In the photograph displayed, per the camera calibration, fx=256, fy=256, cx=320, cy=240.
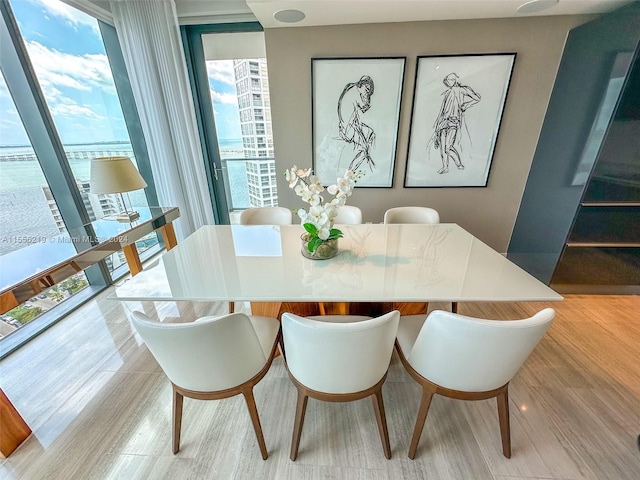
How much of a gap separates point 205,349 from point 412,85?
8.87ft

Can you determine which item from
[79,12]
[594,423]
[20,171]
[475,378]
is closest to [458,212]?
[594,423]

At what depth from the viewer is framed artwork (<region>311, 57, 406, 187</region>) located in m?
2.39

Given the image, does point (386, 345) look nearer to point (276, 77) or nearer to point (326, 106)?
point (326, 106)

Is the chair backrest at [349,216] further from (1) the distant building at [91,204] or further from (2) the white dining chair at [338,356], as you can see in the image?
(1) the distant building at [91,204]

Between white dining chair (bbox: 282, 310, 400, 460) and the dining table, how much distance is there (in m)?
0.21

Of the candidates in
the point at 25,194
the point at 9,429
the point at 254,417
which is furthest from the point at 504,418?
the point at 25,194

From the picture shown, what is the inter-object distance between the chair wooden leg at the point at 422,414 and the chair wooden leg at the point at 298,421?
0.50m

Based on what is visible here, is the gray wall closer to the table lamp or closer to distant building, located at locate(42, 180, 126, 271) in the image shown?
the table lamp

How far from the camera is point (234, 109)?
294cm

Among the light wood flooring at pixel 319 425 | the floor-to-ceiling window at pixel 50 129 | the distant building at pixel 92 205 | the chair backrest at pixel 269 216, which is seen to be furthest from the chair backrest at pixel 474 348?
the distant building at pixel 92 205

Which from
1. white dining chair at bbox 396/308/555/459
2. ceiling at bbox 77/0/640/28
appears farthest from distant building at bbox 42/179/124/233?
white dining chair at bbox 396/308/555/459

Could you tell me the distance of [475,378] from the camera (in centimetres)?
98

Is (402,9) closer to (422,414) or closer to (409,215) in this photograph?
(409,215)

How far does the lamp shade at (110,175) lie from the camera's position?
1.82 m
